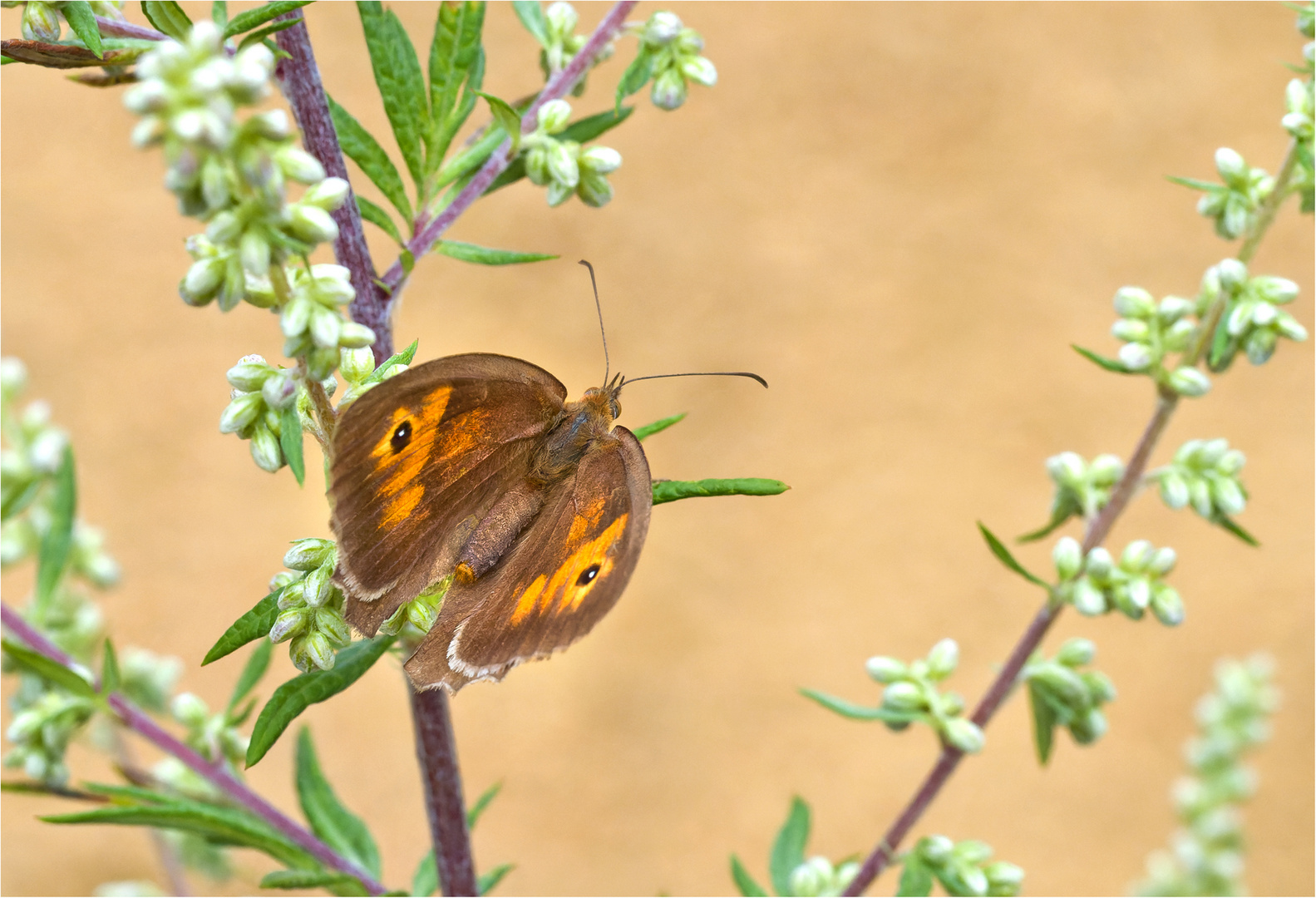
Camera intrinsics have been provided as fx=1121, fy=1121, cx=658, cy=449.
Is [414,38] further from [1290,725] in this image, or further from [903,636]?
[1290,725]

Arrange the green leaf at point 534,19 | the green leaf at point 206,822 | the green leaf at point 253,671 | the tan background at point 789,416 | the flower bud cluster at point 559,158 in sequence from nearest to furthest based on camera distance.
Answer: the green leaf at point 206,822
the flower bud cluster at point 559,158
the green leaf at point 534,19
the green leaf at point 253,671
the tan background at point 789,416

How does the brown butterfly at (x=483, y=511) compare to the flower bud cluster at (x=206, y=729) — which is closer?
the brown butterfly at (x=483, y=511)

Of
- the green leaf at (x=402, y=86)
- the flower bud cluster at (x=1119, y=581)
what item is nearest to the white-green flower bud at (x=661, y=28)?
the green leaf at (x=402, y=86)

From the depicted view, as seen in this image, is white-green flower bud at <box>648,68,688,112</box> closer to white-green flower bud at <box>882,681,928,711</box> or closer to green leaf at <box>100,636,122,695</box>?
white-green flower bud at <box>882,681,928,711</box>

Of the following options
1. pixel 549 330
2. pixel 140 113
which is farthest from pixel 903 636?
pixel 140 113

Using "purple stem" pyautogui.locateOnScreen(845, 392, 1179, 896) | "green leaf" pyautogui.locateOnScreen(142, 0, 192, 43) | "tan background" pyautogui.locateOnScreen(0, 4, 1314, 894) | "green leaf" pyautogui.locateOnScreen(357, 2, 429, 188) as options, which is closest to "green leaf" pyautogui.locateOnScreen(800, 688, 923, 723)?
"purple stem" pyautogui.locateOnScreen(845, 392, 1179, 896)

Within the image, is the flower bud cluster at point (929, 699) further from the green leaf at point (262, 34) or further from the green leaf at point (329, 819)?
the green leaf at point (262, 34)
